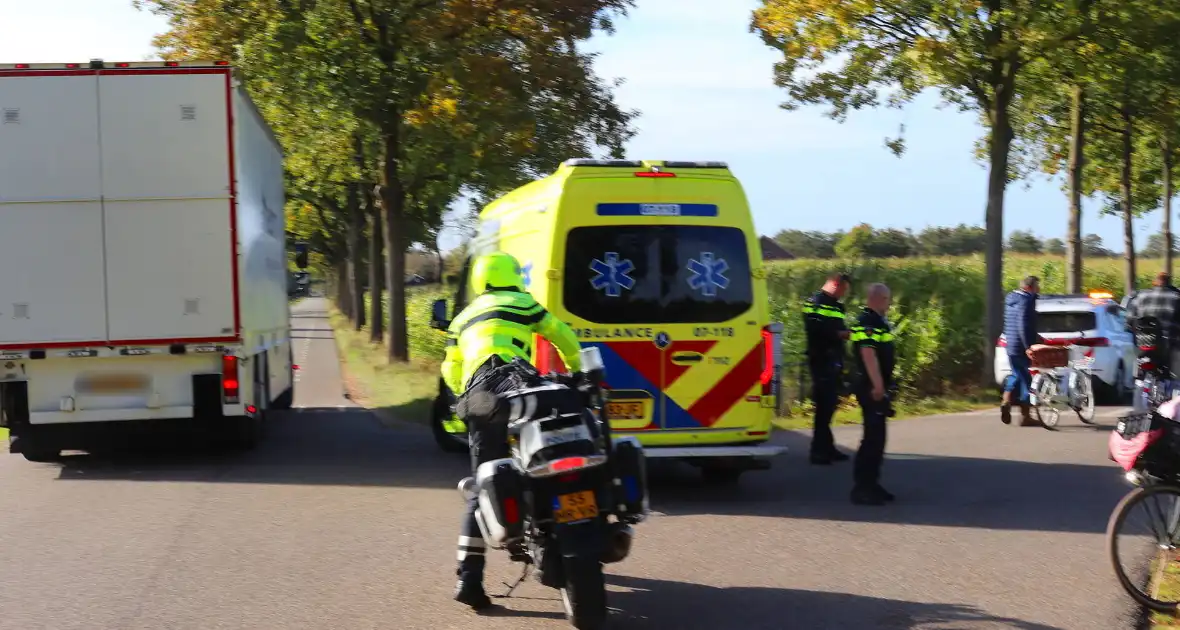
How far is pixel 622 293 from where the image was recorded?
30.7ft

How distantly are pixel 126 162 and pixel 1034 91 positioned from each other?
48.1 ft

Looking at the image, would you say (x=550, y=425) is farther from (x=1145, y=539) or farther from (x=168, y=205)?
(x=168, y=205)

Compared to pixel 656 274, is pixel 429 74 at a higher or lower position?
higher

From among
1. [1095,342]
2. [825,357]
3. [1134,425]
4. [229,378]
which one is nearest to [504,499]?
[1134,425]

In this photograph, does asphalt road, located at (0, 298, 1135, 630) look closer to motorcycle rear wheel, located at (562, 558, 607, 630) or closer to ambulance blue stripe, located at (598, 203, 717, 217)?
motorcycle rear wheel, located at (562, 558, 607, 630)

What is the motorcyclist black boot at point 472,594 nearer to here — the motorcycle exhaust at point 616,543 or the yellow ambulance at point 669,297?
the motorcycle exhaust at point 616,543

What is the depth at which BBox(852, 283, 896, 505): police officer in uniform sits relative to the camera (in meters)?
9.20

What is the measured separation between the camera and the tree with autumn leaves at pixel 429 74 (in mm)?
22344

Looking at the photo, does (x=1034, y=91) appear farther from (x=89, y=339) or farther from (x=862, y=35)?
(x=89, y=339)

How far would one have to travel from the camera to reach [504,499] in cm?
575

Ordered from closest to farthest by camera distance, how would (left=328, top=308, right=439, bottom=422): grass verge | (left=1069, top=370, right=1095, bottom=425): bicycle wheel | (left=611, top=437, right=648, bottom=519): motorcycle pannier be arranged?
(left=611, top=437, right=648, bottom=519): motorcycle pannier → (left=1069, top=370, right=1095, bottom=425): bicycle wheel → (left=328, top=308, right=439, bottom=422): grass verge

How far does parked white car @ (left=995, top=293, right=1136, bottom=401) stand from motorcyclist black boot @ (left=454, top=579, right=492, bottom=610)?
11.8 meters

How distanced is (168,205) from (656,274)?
471cm

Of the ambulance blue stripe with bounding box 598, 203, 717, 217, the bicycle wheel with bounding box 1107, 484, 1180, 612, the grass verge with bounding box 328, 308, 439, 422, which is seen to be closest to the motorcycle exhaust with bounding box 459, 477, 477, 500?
the bicycle wheel with bounding box 1107, 484, 1180, 612
